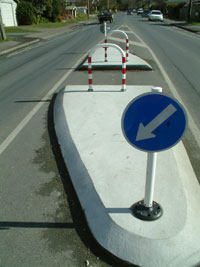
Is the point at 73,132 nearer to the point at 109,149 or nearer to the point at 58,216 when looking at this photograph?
the point at 109,149

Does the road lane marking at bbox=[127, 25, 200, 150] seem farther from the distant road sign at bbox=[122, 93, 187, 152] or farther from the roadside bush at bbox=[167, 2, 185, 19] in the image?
the roadside bush at bbox=[167, 2, 185, 19]

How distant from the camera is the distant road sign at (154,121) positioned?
91.7 inches

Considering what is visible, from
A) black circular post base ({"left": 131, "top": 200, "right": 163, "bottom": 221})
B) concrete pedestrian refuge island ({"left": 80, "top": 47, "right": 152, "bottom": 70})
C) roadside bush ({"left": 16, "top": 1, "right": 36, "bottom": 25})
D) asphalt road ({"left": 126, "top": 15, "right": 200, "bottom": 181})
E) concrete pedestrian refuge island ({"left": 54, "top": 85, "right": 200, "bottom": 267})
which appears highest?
roadside bush ({"left": 16, "top": 1, "right": 36, "bottom": 25})

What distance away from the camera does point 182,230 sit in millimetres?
2693

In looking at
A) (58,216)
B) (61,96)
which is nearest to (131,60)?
(61,96)

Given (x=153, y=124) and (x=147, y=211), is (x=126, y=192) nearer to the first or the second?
(x=147, y=211)

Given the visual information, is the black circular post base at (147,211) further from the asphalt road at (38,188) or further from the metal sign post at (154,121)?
the metal sign post at (154,121)

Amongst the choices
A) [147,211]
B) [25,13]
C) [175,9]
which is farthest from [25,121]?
[175,9]

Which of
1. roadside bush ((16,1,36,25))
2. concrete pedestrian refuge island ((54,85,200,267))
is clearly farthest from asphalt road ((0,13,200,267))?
roadside bush ((16,1,36,25))

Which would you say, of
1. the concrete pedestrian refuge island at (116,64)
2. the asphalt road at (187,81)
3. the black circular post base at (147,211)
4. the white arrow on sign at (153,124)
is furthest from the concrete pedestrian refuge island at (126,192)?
the concrete pedestrian refuge island at (116,64)

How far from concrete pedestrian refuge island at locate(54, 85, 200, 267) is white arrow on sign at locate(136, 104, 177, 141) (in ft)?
3.13

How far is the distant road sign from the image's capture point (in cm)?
233

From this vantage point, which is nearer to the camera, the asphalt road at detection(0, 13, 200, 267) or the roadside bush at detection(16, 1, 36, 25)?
the asphalt road at detection(0, 13, 200, 267)

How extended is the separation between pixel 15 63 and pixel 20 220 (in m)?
11.5
